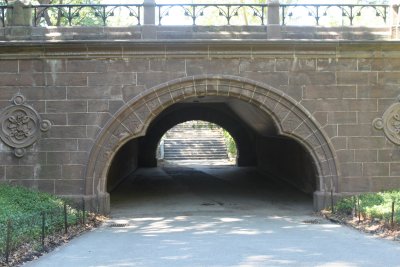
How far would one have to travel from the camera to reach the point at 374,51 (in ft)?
36.5

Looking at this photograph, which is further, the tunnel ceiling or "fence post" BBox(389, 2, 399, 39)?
the tunnel ceiling

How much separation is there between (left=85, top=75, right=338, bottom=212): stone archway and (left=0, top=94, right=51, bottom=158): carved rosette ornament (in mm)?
1252

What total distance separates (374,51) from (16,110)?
24.7 feet

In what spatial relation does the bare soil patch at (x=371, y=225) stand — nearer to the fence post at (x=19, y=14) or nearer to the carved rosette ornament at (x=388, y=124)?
the carved rosette ornament at (x=388, y=124)

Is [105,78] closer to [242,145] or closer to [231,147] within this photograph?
[242,145]

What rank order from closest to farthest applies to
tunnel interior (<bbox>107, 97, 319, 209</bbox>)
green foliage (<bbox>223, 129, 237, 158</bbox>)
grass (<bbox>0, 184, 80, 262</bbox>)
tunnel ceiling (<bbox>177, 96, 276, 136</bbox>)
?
1. grass (<bbox>0, 184, 80, 262</bbox>)
2. tunnel ceiling (<bbox>177, 96, 276, 136</bbox>)
3. tunnel interior (<bbox>107, 97, 319, 209</bbox>)
4. green foliage (<bbox>223, 129, 237, 158</bbox>)

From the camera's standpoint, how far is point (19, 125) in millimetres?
10875

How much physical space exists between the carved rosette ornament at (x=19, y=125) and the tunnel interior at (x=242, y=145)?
4.29 m

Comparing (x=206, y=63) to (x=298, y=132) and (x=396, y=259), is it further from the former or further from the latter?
(x=396, y=259)

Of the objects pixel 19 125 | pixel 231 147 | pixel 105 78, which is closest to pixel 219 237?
pixel 105 78

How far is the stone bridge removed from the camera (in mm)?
10875

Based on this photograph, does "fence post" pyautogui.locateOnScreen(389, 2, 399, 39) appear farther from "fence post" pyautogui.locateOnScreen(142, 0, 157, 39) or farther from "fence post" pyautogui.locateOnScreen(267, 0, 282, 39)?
"fence post" pyautogui.locateOnScreen(142, 0, 157, 39)

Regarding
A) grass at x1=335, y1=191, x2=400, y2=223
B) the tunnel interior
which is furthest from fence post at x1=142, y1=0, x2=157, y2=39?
grass at x1=335, y1=191, x2=400, y2=223

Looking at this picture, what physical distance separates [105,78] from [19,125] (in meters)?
2.00
